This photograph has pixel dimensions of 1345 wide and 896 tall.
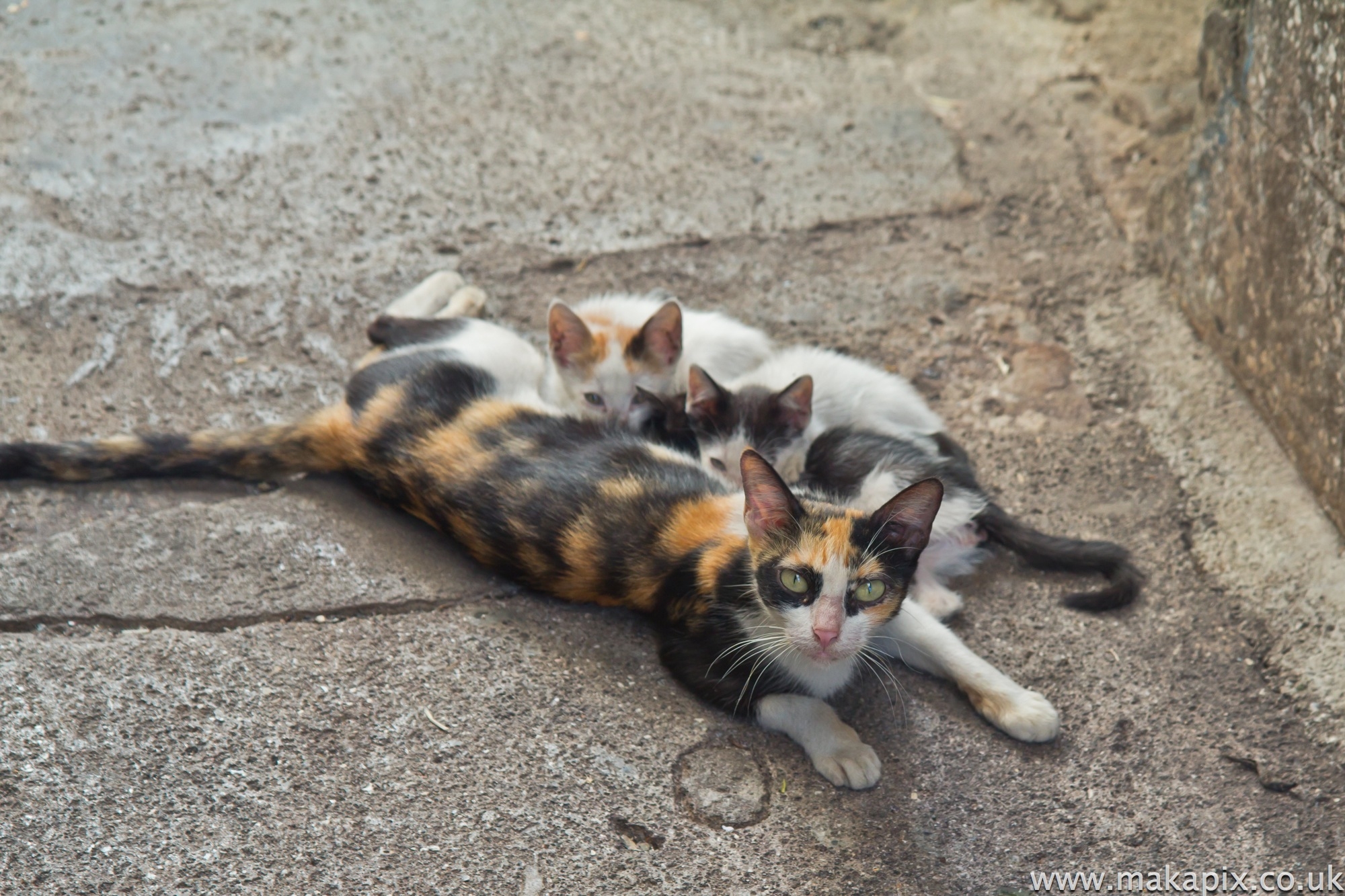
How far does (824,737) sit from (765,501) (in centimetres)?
56

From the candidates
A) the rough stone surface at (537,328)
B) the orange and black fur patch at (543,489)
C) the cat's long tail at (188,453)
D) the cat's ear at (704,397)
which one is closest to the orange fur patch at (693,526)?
the orange and black fur patch at (543,489)

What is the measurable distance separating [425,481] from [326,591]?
0.37m

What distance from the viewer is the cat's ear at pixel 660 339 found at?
3.42m

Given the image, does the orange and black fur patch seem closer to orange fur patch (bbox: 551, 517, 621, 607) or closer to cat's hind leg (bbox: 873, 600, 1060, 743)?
orange fur patch (bbox: 551, 517, 621, 607)

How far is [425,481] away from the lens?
3.05 metres

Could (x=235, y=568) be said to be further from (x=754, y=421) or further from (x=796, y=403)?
(x=796, y=403)

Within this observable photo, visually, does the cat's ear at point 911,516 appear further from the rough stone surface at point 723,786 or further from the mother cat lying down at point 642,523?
the rough stone surface at point 723,786

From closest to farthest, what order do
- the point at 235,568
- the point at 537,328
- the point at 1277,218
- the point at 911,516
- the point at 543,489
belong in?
the point at 911,516 < the point at 543,489 < the point at 235,568 < the point at 1277,218 < the point at 537,328

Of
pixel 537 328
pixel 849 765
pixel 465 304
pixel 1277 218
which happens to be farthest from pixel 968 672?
pixel 465 304

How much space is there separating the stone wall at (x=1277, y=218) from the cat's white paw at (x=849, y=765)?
147 cm

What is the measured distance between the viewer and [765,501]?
8.57ft

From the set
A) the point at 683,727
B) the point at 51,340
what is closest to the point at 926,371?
the point at 683,727

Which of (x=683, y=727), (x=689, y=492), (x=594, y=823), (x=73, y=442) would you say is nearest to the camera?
(x=594, y=823)

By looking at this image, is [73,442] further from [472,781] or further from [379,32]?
[379,32]
